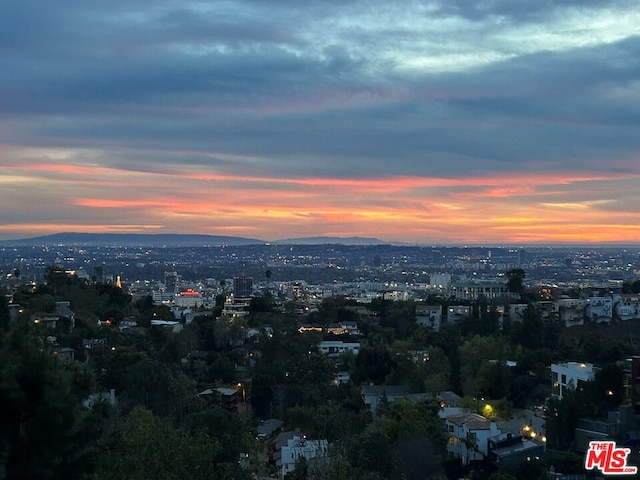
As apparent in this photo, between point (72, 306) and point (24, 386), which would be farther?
point (72, 306)

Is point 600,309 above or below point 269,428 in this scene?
above

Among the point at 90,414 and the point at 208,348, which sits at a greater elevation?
the point at 90,414

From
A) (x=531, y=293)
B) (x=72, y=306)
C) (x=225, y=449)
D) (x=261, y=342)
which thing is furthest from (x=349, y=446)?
(x=531, y=293)

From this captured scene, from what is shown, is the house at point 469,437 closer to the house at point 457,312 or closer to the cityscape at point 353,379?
the cityscape at point 353,379

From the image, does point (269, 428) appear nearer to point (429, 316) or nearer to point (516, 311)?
point (516, 311)

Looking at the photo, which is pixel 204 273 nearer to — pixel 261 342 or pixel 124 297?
pixel 124 297

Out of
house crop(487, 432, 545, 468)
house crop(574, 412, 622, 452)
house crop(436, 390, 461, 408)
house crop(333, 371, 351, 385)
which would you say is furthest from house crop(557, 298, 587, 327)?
house crop(487, 432, 545, 468)

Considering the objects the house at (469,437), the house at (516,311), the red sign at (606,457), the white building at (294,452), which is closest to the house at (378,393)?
the house at (469,437)

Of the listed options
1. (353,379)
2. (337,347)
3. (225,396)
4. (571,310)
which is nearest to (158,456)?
(225,396)
